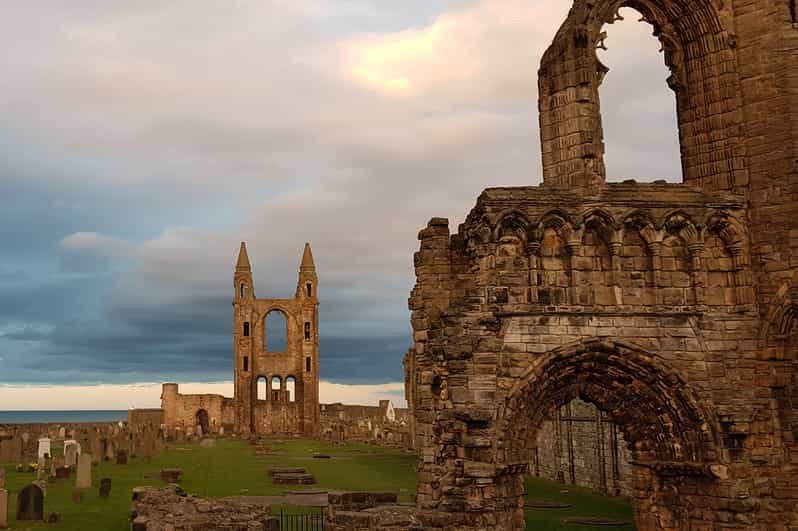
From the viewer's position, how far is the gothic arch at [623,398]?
462 inches

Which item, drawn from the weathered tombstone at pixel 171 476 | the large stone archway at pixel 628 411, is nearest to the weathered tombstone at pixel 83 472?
the weathered tombstone at pixel 171 476

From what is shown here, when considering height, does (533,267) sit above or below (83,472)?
above

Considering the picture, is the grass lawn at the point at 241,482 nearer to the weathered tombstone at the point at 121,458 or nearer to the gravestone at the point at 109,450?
the weathered tombstone at the point at 121,458

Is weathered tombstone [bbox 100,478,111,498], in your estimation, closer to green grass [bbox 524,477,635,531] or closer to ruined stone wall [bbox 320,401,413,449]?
green grass [bbox 524,477,635,531]

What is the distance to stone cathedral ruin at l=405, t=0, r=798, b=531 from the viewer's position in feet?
38.5

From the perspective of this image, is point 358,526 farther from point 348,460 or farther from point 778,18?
point 348,460

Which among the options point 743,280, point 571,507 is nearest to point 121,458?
point 571,507

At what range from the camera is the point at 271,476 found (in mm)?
25453

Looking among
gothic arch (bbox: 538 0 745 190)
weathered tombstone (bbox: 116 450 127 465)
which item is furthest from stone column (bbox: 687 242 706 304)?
weathered tombstone (bbox: 116 450 127 465)

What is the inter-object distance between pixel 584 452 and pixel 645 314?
1272 centimetres

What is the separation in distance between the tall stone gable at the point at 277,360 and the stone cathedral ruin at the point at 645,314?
5231 centimetres

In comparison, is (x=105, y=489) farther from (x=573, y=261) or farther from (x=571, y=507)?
(x=573, y=261)

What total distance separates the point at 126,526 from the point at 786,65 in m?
14.2

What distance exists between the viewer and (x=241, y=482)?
23.8 m
